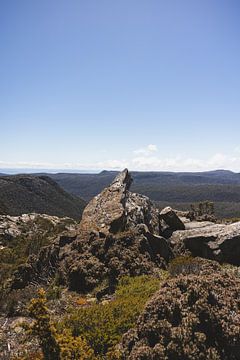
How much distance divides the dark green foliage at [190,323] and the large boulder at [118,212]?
9003 millimetres

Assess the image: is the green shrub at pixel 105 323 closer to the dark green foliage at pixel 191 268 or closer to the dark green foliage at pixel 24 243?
the dark green foliage at pixel 191 268

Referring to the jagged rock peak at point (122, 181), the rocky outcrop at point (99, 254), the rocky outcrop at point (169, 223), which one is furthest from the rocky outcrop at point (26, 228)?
the rocky outcrop at point (99, 254)

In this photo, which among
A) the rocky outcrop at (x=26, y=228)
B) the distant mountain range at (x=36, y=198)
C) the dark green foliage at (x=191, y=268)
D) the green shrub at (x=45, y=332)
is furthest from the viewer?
the distant mountain range at (x=36, y=198)

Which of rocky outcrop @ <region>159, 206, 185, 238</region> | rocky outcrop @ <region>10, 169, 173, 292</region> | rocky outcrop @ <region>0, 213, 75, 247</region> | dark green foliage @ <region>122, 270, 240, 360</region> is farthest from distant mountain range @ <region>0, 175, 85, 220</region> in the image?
dark green foliage @ <region>122, 270, 240, 360</region>

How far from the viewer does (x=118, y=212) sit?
17.4m

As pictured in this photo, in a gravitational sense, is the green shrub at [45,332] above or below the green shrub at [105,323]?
above

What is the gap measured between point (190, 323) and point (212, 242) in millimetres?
11708

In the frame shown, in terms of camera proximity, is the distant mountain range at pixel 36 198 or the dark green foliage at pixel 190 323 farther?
the distant mountain range at pixel 36 198

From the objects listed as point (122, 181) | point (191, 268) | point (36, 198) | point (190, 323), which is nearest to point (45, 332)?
point (190, 323)

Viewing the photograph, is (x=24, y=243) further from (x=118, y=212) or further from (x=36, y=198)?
(x=36, y=198)

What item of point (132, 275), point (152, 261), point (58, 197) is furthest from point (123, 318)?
point (58, 197)

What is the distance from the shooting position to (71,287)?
491 inches

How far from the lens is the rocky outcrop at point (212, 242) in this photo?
16.3 metres

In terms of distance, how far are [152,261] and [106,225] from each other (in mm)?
3271
